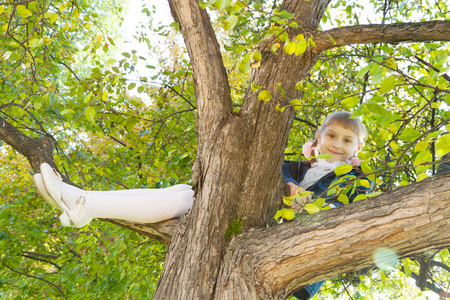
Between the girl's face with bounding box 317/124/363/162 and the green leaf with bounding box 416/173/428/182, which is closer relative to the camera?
the green leaf with bounding box 416/173/428/182

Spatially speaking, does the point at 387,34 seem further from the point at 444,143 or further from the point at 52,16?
the point at 52,16

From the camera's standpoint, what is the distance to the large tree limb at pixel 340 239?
1.40 m

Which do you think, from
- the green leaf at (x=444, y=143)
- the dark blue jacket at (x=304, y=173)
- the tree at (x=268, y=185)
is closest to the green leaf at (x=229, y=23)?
the tree at (x=268, y=185)

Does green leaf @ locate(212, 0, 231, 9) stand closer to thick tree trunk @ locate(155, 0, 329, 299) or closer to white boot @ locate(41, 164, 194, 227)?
thick tree trunk @ locate(155, 0, 329, 299)

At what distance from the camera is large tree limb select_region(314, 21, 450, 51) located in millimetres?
2096

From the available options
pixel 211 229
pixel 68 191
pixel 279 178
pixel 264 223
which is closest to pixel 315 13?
pixel 279 178

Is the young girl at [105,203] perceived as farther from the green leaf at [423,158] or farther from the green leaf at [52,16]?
the green leaf at [423,158]

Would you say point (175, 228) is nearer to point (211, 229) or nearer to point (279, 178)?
point (211, 229)

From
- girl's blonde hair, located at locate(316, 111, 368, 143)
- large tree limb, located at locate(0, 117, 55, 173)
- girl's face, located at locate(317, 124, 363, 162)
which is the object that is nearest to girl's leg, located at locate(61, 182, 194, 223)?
large tree limb, located at locate(0, 117, 55, 173)

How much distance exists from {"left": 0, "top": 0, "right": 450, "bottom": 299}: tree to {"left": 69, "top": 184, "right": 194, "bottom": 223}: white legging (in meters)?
0.10

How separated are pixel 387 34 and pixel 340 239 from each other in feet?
4.45

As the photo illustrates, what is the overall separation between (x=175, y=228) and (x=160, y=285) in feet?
1.05

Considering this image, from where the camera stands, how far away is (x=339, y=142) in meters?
2.83

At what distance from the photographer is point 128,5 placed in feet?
53.8
